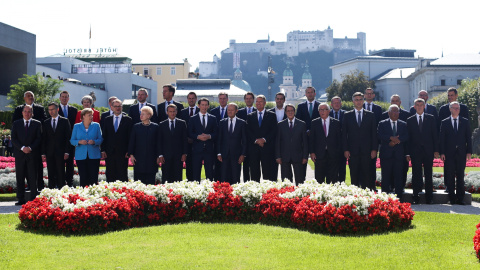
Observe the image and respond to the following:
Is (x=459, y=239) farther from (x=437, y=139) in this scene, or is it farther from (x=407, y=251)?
(x=437, y=139)

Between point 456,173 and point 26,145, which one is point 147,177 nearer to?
point 26,145

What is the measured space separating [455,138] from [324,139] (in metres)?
2.81

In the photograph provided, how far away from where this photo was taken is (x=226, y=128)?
1291 centimetres

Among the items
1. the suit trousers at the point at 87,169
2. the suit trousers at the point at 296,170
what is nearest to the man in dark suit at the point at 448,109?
the suit trousers at the point at 296,170

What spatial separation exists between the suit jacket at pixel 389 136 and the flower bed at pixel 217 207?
9.83 ft

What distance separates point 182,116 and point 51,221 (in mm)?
5438

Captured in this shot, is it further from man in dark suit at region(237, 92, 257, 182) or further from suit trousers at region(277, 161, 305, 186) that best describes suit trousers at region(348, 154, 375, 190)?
man in dark suit at region(237, 92, 257, 182)

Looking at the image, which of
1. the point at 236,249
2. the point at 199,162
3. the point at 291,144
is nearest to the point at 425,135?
the point at 291,144

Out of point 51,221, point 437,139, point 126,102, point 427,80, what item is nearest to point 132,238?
point 51,221

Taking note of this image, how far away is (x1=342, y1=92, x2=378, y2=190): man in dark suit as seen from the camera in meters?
13.0

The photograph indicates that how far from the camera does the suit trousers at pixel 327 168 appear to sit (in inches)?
512

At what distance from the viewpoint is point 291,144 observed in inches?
505

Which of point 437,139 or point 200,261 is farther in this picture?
point 437,139

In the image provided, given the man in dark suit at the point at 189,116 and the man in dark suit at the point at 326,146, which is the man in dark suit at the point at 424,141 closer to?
the man in dark suit at the point at 326,146
